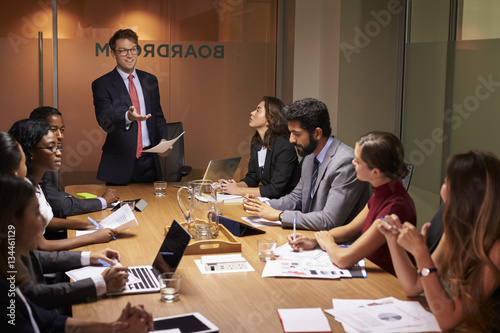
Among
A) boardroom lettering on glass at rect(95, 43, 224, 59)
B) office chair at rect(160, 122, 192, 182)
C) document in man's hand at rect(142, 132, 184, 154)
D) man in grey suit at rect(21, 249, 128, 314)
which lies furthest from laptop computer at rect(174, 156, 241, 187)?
boardroom lettering on glass at rect(95, 43, 224, 59)

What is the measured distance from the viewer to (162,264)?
2336 mm

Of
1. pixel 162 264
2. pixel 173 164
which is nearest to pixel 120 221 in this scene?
pixel 162 264

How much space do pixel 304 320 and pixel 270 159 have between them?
247 cm

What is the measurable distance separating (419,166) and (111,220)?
116 inches

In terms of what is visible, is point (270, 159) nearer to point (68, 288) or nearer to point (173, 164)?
point (173, 164)

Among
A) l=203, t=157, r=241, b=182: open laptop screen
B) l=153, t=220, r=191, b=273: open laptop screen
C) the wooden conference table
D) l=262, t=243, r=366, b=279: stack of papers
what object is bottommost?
the wooden conference table

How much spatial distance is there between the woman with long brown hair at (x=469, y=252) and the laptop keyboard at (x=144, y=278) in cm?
99

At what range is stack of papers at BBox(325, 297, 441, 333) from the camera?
1.83m

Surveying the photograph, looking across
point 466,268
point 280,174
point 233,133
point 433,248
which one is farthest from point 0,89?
point 466,268

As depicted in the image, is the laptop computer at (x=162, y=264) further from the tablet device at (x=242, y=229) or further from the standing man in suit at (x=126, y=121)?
the standing man in suit at (x=126, y=121)

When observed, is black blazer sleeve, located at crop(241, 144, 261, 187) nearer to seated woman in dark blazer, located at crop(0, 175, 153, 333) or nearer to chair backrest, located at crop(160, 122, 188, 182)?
chair backrest, located at crop(160, 122, 188, 182)

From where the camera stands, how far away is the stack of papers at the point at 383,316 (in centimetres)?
183

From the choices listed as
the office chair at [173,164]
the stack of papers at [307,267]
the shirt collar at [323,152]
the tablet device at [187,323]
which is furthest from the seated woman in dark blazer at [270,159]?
the tablet device at [187,323]

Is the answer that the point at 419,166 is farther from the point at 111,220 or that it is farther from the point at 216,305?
the point at 216,305
